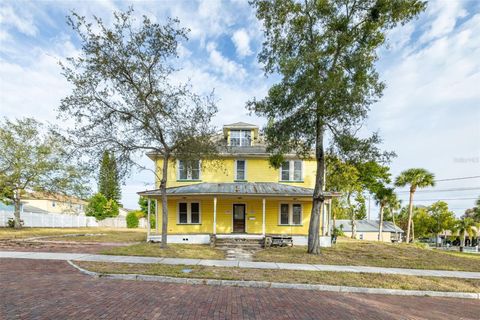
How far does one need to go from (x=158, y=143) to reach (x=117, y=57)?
182 inches

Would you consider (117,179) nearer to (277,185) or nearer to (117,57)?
(117,57)

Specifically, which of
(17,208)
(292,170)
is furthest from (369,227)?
(17,208)

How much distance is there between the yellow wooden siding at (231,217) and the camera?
18562mm

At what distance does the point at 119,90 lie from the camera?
13414mm

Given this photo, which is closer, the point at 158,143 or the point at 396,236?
the point at 158,143

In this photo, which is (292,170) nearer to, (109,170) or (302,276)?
(302,276)

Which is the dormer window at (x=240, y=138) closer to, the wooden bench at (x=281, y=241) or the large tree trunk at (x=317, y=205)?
the large tree trunk at (x=317, y=205)

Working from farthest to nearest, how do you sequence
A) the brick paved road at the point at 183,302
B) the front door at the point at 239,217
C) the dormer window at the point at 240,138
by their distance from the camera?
the dormer window at the point at 240,138 < the front door at the point at 239,217 < the brick paved road at the point at 183,302

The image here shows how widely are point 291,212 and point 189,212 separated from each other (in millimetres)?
7293

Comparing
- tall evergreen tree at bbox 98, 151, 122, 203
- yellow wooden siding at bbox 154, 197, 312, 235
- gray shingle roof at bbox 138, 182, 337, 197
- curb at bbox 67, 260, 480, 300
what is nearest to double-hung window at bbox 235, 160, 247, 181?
gray shingle roof at bbox 138, 182, 337, 197

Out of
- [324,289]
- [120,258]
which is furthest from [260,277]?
[120,258]

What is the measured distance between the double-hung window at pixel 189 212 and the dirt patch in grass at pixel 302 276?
906cm

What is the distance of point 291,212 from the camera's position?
19.0 metres

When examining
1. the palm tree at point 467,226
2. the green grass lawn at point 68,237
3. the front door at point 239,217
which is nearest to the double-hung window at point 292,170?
the front door at point 239,217
